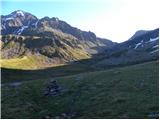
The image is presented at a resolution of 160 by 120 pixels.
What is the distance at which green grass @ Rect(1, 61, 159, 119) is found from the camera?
5263cm

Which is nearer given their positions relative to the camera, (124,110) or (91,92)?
(124,110)

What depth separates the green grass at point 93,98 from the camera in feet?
173

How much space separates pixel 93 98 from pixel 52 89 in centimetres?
1471

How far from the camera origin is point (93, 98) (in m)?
62.1

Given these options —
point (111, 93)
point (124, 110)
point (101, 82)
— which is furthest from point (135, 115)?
point (101, 82)

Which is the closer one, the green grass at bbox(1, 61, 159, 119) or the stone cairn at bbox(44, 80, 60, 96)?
the green grass at bbox(1, 61, 159, 119)

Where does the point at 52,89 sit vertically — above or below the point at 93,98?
above

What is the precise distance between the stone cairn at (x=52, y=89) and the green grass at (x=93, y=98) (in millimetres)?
1281

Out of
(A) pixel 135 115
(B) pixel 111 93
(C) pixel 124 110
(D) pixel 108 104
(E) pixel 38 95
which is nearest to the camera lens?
(A) pixel 135 115

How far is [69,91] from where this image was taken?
7019 cm

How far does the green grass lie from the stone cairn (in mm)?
1281

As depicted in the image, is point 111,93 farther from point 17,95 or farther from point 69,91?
point 17,95

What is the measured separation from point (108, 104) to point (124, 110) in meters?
5.81

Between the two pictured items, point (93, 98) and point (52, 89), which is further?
point (52, 89)
